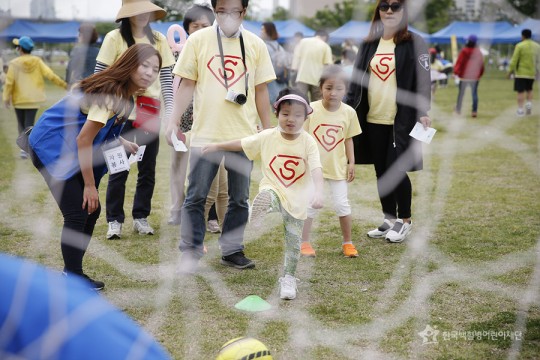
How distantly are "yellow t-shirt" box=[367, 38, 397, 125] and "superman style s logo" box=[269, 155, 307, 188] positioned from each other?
88cm

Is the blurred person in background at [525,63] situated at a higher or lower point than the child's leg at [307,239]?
lower

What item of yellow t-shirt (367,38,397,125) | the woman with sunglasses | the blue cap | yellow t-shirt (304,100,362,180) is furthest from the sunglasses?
the blue cap

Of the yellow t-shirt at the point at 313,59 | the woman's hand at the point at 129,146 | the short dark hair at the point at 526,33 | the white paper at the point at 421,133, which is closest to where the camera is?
the woman's hand at the point at 129,146

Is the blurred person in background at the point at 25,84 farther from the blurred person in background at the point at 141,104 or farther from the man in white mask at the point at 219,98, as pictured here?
the man in white mask at the point at 219,98

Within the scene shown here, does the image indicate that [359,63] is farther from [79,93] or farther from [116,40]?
[79,93]

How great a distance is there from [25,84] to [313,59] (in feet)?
10.2

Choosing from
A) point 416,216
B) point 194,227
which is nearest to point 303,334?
point 194,227

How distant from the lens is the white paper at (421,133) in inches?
125

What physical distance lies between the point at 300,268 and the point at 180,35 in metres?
1.56

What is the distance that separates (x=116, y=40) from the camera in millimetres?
3086

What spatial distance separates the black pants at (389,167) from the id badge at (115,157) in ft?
4.33

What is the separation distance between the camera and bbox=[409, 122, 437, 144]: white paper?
10.4 feet

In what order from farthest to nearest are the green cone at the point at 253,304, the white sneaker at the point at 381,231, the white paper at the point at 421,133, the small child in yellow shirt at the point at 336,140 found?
the white sneaker at the point at 381,231
the white paper at the point at 421,133
the small child in yellow shirt at the point at 336,140
the green cone at the point at 253,304

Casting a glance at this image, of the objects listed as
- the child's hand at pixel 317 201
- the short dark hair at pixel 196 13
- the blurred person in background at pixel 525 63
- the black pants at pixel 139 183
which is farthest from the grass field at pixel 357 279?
the blurred person in background at pixel 525 63
